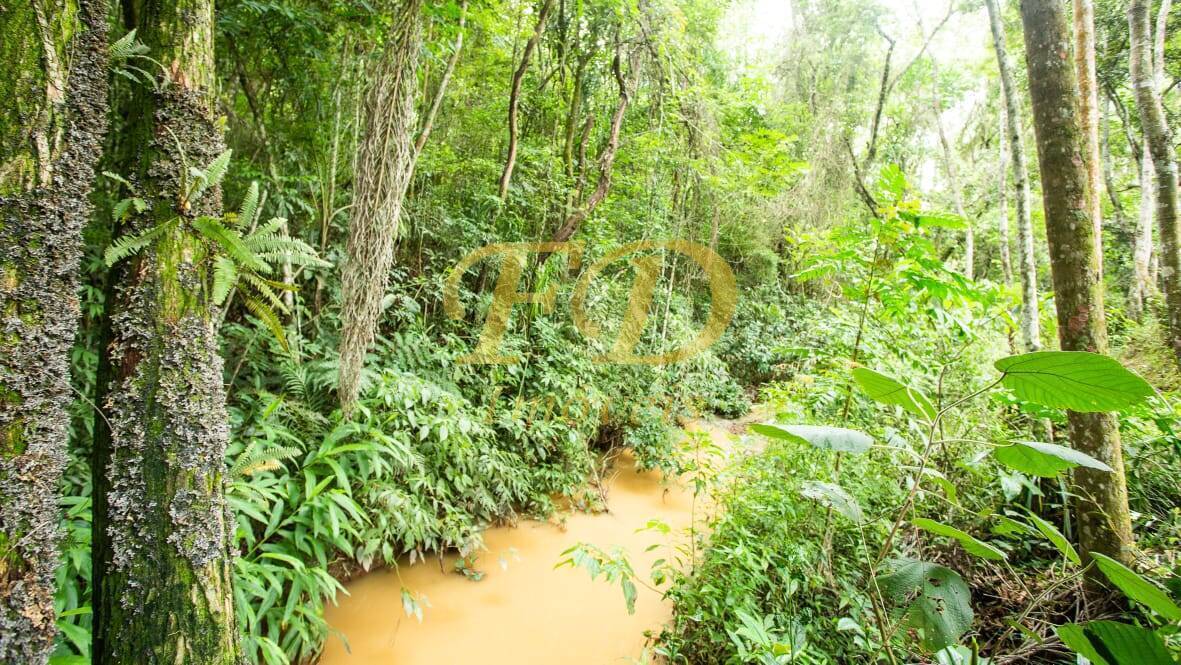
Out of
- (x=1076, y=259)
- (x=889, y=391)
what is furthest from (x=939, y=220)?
(x=889, y=391)

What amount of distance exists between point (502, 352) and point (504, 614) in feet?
5.74

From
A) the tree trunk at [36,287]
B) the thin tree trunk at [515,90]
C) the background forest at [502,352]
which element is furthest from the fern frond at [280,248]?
the thin tree trunk at [515,90]

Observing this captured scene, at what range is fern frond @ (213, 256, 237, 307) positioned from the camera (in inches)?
48.4

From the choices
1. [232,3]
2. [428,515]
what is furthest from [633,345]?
[232,3]

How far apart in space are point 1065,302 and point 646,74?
4.16m

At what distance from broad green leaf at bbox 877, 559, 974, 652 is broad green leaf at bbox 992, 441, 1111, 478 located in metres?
0.20

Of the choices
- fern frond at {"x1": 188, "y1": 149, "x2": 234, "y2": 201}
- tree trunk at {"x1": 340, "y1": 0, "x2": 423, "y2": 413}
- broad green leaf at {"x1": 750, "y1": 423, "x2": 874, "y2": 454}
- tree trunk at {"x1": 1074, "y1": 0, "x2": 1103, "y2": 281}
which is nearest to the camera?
broad green leaf at {"x1": 750, "y1": 423, "x2": 874, "y2": 454}

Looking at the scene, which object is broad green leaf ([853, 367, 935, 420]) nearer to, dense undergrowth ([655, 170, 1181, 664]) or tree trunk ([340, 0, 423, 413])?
dense undergrowth ([655, 170, 1181, 664])

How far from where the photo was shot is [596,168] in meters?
4.93

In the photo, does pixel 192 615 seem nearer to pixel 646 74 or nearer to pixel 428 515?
pixel 428 515

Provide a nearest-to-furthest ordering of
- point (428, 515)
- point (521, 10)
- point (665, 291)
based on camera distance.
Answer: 1. point (428, 515)
2. point (521, 10)
3. point (665, 291)

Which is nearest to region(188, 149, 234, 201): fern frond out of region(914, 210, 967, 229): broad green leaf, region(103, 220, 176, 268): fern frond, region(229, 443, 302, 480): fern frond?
region(103, 220, 176, 268): fern frond

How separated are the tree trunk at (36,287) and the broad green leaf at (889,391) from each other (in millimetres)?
1555

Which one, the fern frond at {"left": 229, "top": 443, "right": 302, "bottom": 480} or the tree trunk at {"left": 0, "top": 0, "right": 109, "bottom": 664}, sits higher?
the tree trunk at {"left": 0, "top": 0, "right": 109, "bottom": 664}
